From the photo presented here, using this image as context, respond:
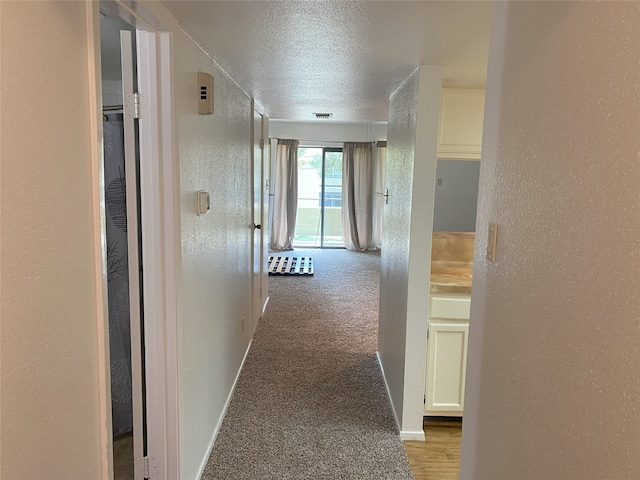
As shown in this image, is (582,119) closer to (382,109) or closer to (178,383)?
(178,383)

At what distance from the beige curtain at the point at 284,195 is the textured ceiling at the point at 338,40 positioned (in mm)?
4893

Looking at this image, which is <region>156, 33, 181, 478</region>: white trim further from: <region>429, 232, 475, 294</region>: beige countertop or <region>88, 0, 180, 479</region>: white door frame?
<region>429, 232, 475, 294</region>: beige countertop

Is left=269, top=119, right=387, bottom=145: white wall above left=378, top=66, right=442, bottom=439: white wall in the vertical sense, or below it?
above

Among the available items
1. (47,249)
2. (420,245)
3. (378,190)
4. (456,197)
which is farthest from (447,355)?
(378,190)

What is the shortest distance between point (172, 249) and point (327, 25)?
103cm

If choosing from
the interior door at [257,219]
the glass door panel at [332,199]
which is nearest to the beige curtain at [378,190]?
the glass door panel at [332,199]

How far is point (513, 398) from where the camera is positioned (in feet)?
3.71

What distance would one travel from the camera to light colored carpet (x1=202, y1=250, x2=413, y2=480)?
7.81ft

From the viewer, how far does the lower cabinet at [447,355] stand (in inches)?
107

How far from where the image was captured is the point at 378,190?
8.16m

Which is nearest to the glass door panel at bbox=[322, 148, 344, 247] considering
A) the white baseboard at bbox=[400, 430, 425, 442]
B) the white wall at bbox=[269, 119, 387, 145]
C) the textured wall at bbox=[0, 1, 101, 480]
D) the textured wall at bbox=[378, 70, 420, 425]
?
the white wall at bbox=[269, 119, 387, 145]

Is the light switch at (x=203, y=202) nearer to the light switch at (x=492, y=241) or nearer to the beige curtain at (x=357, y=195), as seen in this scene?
the light switch at (x=492, y=241)

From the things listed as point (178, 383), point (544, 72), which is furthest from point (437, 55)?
point (178, 383)

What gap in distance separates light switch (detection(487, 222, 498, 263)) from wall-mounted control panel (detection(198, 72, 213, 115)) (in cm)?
134
